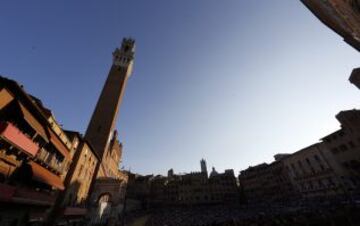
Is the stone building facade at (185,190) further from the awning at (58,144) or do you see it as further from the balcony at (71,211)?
the awning at (58,144)

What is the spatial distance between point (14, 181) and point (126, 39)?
48.6 m

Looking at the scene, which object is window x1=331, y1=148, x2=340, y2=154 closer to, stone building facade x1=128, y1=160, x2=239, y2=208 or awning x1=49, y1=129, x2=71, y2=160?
stone building facade x1=128, y1=160, x2=239, y2=208

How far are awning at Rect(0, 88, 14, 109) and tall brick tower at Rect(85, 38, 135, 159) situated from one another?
22359 mm

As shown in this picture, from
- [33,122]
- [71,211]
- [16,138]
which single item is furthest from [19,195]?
[71,211]

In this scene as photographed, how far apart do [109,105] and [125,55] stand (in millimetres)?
17253

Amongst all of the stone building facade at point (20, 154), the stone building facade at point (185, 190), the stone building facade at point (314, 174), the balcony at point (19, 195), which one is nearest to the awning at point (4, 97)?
the stone building facade at point (20, 154)

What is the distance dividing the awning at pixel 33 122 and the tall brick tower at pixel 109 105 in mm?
18304

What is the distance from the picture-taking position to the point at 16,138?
33.1 ft

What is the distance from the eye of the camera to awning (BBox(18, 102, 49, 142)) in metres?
10.9

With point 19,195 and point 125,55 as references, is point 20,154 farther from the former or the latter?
point 125,55

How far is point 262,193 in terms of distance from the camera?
5831 centimetres

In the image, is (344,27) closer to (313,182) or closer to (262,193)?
(313,182)

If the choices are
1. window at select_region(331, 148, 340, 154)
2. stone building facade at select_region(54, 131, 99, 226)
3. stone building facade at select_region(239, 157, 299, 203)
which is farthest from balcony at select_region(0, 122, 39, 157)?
stone building facade at select_region(239, 157, 299, 203)

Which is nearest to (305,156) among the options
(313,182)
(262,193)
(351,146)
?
(313,182)
